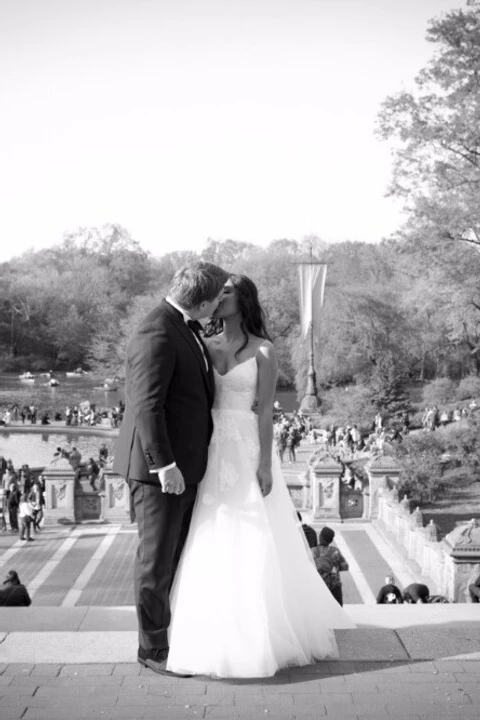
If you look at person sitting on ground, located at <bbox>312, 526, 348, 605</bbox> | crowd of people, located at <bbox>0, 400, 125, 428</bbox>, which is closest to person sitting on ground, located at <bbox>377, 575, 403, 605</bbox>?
person sitting on ground, located at <bbox>312, 526, 348, 605</bbox>

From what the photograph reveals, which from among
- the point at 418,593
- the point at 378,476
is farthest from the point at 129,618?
the point at 378,476

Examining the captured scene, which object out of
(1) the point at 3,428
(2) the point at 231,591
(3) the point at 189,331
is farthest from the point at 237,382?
(1) the point at 3,428

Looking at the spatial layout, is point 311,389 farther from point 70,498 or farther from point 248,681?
point 248,681

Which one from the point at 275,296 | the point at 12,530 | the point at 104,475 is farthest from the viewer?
the point at 275,296

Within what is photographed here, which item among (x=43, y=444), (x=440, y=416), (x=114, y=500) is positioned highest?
(x=440, y=416)

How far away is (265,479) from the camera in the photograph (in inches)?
179

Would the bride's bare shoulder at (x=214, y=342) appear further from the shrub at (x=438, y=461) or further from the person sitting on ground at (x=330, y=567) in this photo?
the shrub at (x=438, y=461)

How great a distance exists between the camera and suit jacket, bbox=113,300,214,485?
413 centimetres

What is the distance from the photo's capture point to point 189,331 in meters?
4.38

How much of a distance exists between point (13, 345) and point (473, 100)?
5846 centimetres

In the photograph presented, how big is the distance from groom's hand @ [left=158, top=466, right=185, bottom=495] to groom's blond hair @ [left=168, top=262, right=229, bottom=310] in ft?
2.69

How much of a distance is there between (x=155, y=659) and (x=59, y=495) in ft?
53.5

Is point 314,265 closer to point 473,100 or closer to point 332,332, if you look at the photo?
point 332,332

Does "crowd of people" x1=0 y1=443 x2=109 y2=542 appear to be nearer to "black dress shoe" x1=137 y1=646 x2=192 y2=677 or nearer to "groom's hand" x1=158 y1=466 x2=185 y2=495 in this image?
"black dress shoe" x1=137 y1=646 x2=192 y2=677
